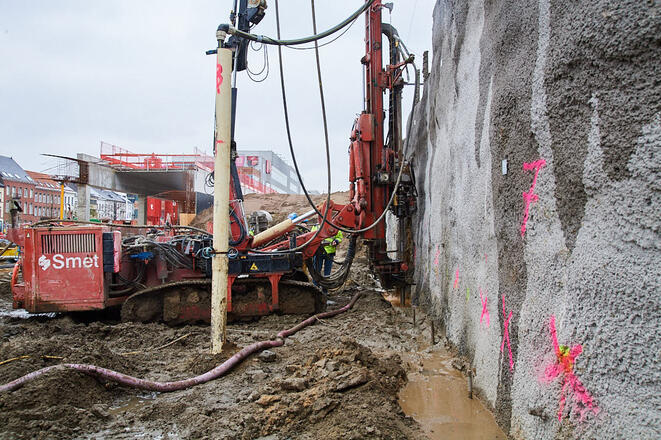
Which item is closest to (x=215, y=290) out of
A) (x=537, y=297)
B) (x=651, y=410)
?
(x=537, y=297)

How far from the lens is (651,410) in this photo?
1594 millimetres

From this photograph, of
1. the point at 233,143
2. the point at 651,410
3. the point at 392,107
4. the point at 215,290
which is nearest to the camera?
the point at 651,410

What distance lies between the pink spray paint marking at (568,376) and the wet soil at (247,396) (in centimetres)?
78

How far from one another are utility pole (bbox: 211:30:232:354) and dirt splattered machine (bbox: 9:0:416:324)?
0.48 meters

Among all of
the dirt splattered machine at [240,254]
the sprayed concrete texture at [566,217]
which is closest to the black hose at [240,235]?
the dirt splattered machine at [240,254]

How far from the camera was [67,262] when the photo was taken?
19.1ft

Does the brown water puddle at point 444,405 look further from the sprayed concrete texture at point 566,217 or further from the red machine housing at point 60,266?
the red machine housing at point 60,266

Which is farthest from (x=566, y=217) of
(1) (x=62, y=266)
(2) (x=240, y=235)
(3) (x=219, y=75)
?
(1) (x=62, y=266)

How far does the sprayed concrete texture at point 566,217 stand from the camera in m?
1.66

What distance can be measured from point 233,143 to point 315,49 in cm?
139

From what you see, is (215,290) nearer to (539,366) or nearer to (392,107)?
(539,366)

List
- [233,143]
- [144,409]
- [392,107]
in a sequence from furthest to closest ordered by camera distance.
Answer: [392,107] < [233,143] < [144,409]

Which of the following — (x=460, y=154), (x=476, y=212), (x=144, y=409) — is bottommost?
(x=144, y=409)

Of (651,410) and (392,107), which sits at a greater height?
(392,107)
